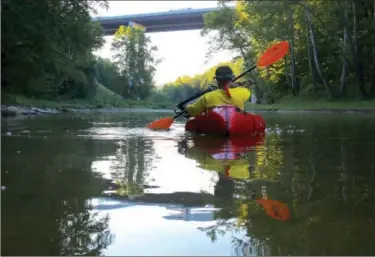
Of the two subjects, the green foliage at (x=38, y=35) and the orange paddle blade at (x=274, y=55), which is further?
the green foliage at (x=38, y=35)

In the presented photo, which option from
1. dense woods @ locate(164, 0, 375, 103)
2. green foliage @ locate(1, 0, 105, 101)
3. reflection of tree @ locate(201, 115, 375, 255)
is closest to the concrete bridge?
dense woods @ locate(164, 0, 375, 103)

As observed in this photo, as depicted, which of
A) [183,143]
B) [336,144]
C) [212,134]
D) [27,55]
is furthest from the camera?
[27,55]

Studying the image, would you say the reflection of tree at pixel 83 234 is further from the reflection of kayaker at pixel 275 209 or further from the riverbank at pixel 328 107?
the riverbank at pixel 328 107

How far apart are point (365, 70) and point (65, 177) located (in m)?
Result: 25.0

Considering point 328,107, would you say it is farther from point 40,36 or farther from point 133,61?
point 133,61

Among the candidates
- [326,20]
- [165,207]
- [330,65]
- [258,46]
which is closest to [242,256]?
[165,207]

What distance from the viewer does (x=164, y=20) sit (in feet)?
211

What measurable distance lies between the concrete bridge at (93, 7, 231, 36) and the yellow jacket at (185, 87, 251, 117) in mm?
51248

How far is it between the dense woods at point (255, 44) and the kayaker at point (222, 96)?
3112 mm

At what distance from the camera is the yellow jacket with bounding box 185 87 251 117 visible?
8.59 meters

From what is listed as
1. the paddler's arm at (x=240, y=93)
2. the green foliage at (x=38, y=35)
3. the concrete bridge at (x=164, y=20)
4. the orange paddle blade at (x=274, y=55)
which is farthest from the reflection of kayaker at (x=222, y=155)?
the concrete bridge at (x=164, y=20)

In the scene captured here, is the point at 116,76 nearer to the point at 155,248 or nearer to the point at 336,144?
the point at 336,144

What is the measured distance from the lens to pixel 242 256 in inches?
83.5

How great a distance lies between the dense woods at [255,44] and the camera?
1585 centimetres
